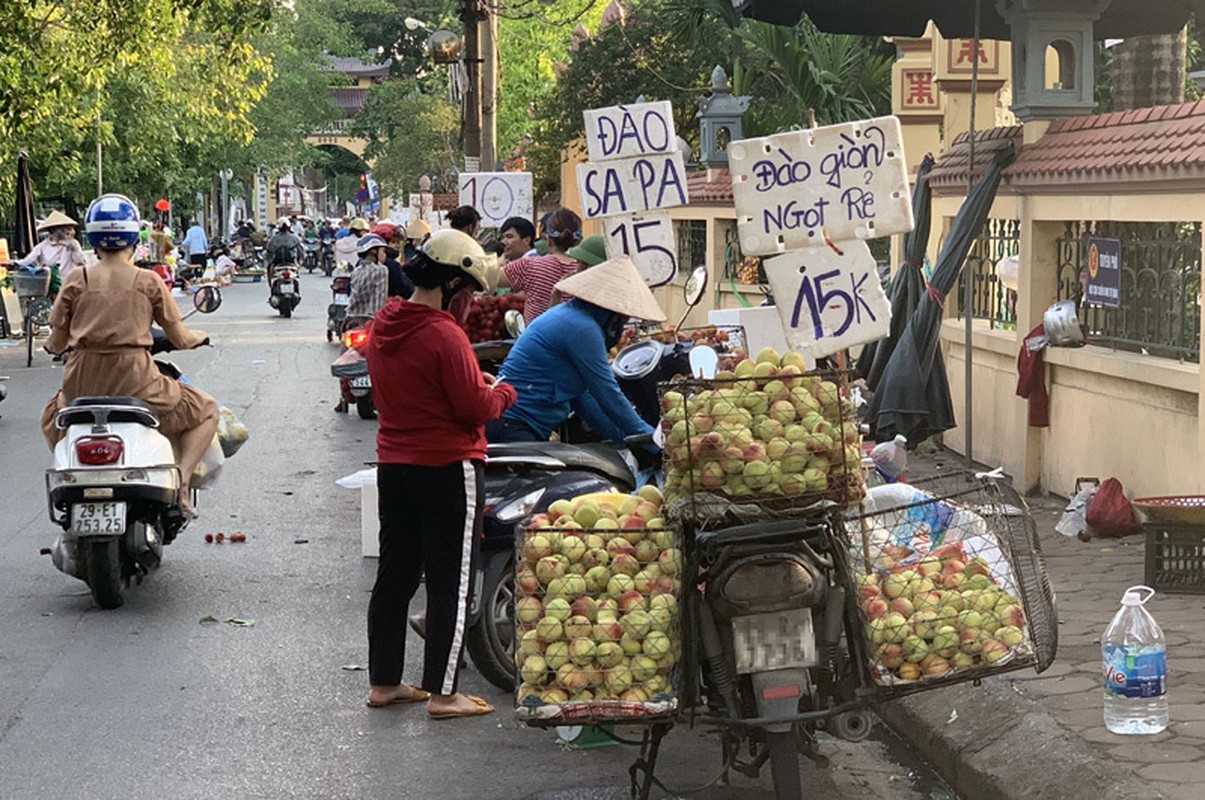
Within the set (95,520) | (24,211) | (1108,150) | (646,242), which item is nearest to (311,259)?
(24,211)

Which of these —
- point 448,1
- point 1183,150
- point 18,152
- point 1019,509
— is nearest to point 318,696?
point 1019,509

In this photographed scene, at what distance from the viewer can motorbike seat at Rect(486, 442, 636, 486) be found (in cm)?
731

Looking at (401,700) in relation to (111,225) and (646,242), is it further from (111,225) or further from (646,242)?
(646,242)

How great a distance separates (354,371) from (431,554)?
8.45 m

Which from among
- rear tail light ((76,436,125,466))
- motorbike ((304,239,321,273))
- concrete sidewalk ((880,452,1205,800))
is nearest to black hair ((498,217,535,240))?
rear tail light ((76,436,125,466))

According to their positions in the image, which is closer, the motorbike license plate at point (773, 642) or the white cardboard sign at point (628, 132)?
the motorbike license plate at point (773, 642)

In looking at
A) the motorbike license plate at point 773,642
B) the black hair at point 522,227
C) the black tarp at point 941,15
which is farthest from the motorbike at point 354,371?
the motorbike license plate at point 773,642

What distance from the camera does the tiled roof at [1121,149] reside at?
31.8ft

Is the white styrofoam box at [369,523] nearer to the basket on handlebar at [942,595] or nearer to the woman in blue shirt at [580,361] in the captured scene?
the woman in blue shirt at [580,361]

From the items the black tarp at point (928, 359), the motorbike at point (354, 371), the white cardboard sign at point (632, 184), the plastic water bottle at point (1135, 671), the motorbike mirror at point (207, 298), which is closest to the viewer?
the plastic water bottle at point (1135, 671)

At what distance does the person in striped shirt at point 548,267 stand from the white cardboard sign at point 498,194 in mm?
8656

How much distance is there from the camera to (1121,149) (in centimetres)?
1061

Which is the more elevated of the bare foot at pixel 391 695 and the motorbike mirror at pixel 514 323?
the motorbike mirror at pixel 514 323

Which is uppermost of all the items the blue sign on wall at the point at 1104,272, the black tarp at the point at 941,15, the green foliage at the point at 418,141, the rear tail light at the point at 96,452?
the green foliage at the point at 418,141
